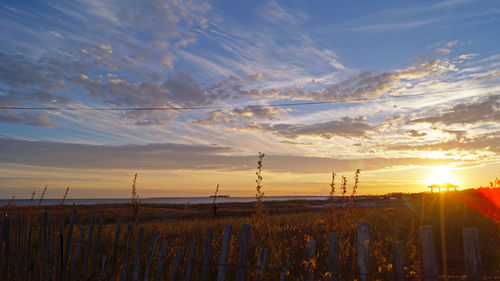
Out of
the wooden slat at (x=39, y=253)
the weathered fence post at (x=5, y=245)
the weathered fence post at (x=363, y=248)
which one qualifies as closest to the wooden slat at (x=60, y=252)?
the wooden slat at (x=39, y=253)

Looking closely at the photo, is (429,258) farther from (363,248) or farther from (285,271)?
(285,271)

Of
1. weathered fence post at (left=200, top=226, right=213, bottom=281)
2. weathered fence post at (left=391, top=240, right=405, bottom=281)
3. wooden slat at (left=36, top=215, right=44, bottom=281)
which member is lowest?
wooden slat at (left=36, top=215, right=44, bottom=281)

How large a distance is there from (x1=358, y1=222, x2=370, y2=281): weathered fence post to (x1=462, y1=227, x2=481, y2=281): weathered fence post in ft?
2.21

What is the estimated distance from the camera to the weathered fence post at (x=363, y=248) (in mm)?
2729

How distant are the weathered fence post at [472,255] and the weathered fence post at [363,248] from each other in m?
0.67

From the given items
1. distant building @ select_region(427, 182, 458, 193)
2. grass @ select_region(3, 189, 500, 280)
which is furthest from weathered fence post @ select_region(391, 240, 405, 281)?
distant building @ select_region(427, 182, 458, 193)

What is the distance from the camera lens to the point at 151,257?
4.38 metres

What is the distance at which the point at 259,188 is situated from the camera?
19.3 ft

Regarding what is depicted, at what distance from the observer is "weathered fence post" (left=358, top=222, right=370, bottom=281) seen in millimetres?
2729

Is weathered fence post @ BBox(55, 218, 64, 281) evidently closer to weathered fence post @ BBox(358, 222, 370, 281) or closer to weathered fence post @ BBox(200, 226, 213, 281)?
weathered fence post @ BBox(200, 226, 213, 281)

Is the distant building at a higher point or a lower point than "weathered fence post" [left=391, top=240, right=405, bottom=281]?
higher

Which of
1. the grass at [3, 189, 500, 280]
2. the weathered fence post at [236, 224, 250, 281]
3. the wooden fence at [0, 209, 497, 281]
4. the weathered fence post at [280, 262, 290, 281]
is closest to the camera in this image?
the wooden fence at [0, 209, 497, 281]

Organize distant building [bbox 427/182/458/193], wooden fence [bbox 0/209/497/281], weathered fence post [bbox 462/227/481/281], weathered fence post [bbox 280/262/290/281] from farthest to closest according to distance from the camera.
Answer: distant building [bbox 427/182/458/193] < weathered fence post [bbox 280/262/290/281] < wooden fence [bbox 0/209/497/281] < weathered fence post [bbox 462/227/481/281]

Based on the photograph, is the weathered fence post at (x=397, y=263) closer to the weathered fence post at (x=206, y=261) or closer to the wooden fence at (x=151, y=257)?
the wooden fence at (x=151, y=257)
